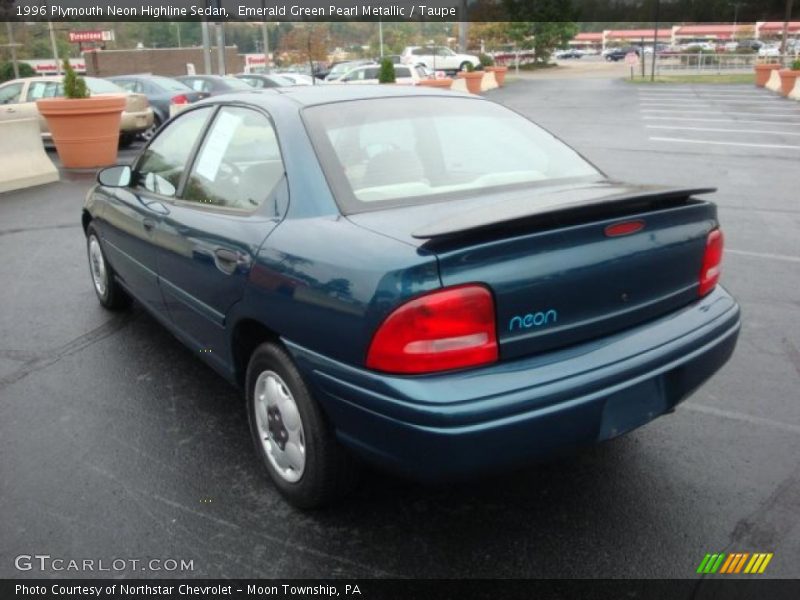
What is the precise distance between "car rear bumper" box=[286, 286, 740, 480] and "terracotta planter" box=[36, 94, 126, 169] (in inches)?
420

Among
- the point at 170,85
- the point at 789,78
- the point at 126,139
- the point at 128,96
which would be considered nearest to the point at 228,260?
the point at 128,96

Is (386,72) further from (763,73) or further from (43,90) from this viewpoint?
(763,73)

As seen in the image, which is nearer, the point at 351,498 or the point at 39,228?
the point at 351,498

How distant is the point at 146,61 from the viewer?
51.6m

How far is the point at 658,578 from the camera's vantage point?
253cm

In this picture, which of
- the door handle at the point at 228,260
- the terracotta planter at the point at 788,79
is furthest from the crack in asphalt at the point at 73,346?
the terracotta planter at the point at 788,79

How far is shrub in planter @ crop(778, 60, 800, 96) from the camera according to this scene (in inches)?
999

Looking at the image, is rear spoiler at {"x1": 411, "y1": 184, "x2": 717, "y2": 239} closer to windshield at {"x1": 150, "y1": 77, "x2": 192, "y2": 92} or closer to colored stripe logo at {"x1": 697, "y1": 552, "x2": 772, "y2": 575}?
colored stripe logo at {"x1": 697, "y1": 552, "x2": 772, "y2": 575}

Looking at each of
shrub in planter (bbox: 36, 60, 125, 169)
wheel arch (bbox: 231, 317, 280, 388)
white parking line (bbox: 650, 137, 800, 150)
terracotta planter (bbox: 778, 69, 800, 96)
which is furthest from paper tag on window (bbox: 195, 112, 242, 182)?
terracotta planter (bbox: 778, 69, 800, 96)

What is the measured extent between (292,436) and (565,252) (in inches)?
49.4

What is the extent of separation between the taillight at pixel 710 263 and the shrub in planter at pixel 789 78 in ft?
85.9

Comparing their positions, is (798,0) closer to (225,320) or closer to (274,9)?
(274,9)

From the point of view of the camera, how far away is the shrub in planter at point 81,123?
11.7 m

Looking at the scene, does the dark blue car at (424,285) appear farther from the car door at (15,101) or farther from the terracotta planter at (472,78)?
the terracotta planter at (472,78)
